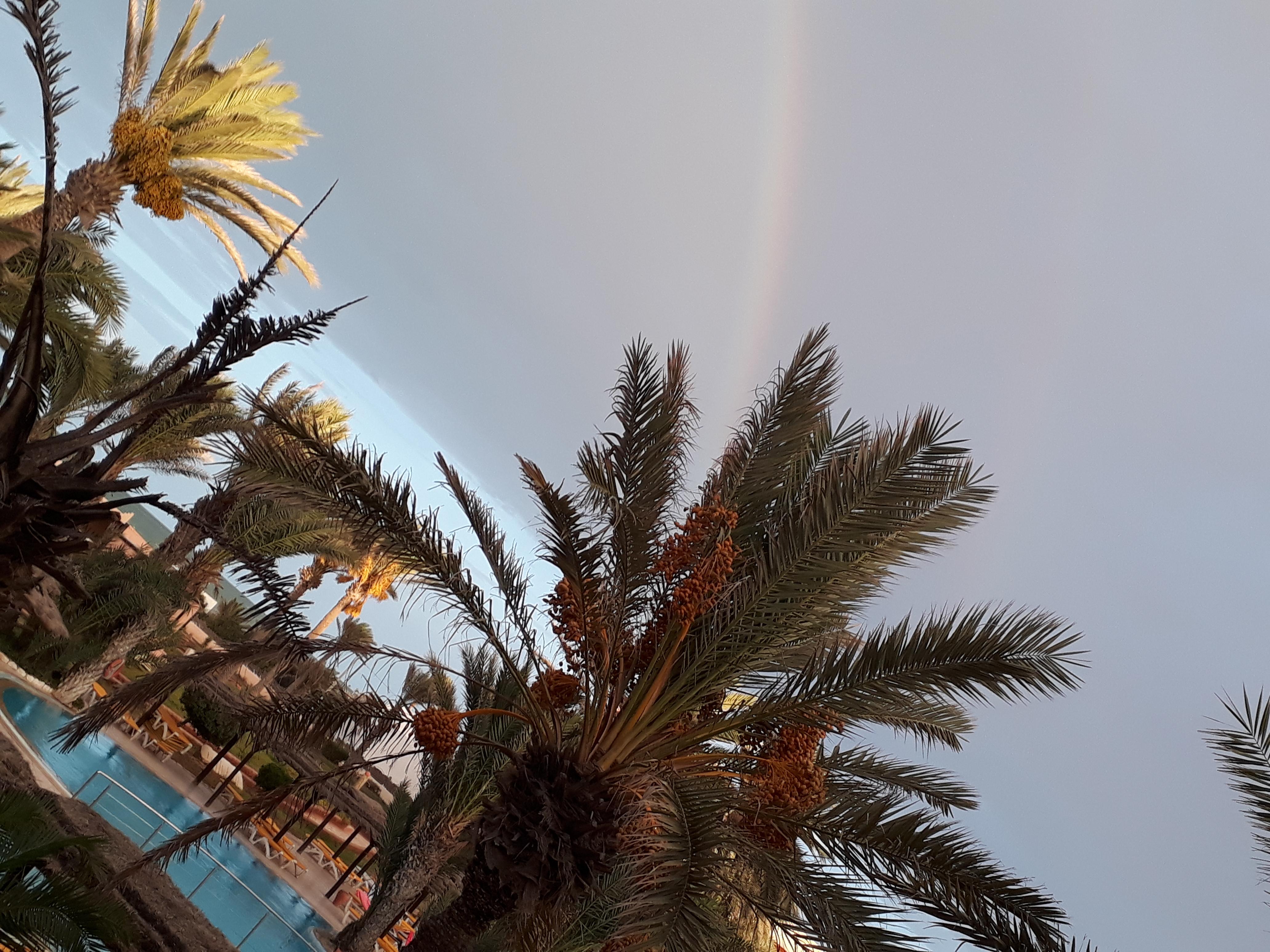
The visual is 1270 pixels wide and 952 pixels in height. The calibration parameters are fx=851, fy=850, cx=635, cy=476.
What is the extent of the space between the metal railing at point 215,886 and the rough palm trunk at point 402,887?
114 centimetres

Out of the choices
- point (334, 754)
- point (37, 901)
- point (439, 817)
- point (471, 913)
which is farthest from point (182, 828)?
point (334, 754)

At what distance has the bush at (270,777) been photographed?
17625mm

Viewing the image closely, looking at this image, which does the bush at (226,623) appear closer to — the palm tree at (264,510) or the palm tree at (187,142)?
the palm tree at (264,510)

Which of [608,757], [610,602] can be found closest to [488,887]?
[608,757]

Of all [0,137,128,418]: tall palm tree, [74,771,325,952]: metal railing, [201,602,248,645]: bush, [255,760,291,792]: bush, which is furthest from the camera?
[201,602,248,645]: bush

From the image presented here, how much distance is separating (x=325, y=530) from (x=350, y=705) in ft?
35.9

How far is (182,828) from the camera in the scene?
1157 cm

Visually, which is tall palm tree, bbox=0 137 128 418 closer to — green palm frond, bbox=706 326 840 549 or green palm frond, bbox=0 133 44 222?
green palm frond, bbox=0 133 44 222

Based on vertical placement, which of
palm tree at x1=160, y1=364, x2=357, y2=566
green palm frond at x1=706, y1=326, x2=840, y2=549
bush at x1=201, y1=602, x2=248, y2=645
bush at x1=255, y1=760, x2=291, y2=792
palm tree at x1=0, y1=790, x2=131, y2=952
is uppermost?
green palm frond at x1=706, y1=326, x2=840, y2=549

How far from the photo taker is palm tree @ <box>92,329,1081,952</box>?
5.43 m

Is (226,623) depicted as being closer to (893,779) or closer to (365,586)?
(365,586)

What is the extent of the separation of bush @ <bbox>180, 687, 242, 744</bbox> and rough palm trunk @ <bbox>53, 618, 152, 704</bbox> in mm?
2234

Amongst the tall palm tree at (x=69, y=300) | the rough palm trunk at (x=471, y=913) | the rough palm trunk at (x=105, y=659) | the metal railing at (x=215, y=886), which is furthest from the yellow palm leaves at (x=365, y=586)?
the rough palm trunk at (x=471, y=913)

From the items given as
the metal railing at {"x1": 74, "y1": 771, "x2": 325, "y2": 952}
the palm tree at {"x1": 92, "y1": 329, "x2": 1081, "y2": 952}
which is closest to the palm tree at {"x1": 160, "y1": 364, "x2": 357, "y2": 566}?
the palm tree at {"x1": 92, "y1": 329, "x2": 1081, "y2": 952}
